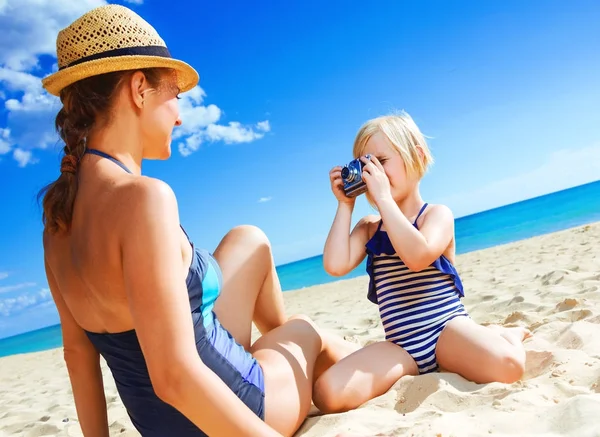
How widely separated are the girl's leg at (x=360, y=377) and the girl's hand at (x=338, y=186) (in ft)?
2.33

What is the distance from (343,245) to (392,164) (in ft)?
1.50

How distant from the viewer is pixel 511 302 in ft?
11.9

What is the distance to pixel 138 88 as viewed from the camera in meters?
1.43

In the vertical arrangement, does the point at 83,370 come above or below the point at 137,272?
below

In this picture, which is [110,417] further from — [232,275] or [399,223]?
[399,223]

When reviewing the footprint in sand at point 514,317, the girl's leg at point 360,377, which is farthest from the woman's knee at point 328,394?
the footprint in sand at point 514,317

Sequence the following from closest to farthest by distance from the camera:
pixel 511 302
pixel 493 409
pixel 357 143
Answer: pixel 493 409
pixel 357 143
pixel 511 302

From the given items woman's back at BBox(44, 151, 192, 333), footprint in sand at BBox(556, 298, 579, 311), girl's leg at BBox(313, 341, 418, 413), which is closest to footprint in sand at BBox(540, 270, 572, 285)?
footprint in sand at BBox(556, 298, 579, 311)

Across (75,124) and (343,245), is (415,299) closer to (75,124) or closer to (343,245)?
(343,245)

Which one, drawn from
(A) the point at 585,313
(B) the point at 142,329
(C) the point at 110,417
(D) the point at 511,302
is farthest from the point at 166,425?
(D) the point at 511,302

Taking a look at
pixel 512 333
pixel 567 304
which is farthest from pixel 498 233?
pixel 512 333

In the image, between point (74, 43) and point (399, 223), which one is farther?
point (399, 223)

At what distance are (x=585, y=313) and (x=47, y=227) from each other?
2.71 meters

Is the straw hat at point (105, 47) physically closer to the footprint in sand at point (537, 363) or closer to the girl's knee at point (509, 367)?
the girl's knee at point (509, 367)
